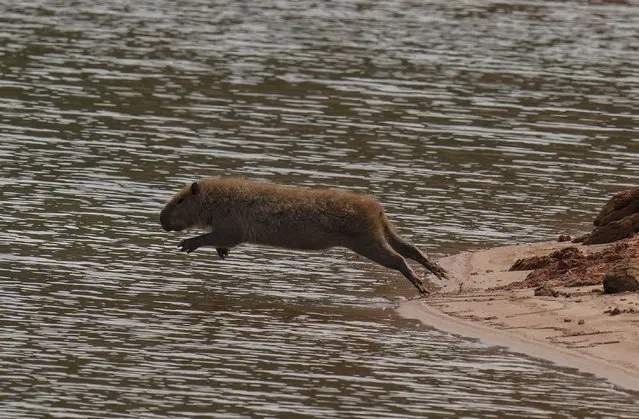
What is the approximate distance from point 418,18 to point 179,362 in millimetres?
33127

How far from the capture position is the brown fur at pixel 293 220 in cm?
1717

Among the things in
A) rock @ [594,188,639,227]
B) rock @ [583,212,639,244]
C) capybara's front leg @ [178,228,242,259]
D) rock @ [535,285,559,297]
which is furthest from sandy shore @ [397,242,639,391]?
rock @ [594,188,639,227]

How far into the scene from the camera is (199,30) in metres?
41.5

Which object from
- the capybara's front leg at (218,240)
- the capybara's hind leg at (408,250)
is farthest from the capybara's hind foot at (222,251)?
the capybara's hind leg at (408,250)

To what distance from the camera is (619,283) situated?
15.7 meters

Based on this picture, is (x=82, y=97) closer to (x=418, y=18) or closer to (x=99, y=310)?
(x=99, y=310)

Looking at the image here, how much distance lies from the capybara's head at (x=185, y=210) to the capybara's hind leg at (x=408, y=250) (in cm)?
203

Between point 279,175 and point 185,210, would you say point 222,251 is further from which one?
point 279,175

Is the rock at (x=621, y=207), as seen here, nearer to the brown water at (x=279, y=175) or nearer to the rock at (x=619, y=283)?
the brown water at (x=279, y=175)

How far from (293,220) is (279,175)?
243 inches

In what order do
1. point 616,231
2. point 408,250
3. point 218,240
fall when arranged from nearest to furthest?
point 408,250, point 218,240, point 616,231

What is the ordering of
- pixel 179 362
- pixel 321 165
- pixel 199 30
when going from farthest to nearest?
1. pixel 199 30
2. pixel 321 165
3. pixel 179 362

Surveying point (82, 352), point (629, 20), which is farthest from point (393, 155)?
point (629, 20)

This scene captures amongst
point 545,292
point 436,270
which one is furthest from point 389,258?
point 545,292
